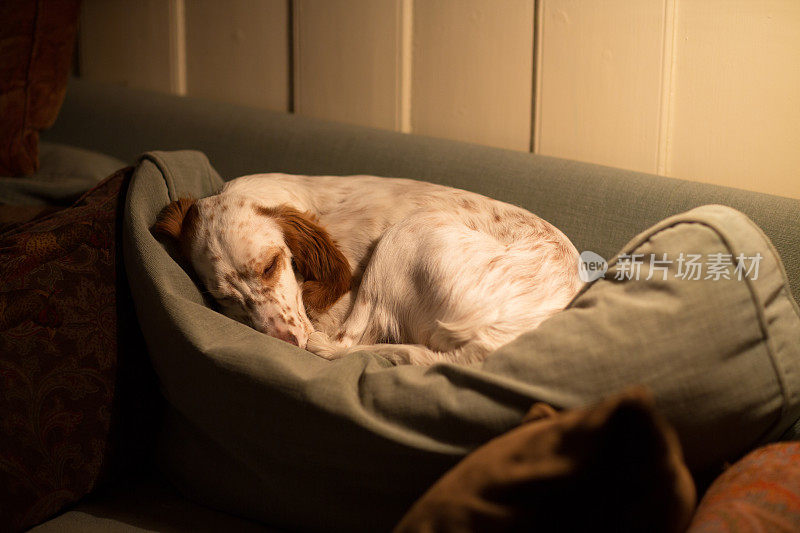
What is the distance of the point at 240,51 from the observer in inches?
114

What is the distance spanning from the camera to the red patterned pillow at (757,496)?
957 millimetres

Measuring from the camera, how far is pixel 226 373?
131 cm

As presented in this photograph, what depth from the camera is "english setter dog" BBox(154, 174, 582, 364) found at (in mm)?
1465

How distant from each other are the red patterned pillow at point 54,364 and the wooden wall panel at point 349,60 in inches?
51.9

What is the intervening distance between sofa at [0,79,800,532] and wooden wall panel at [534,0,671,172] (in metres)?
0.27

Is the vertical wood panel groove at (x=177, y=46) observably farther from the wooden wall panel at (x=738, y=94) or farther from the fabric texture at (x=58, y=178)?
the wooden wall panel at (x=738, y=94)

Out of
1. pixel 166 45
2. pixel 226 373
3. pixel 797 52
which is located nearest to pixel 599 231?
pixel 797 52

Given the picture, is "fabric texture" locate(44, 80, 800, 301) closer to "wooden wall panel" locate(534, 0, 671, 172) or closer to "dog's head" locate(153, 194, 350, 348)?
"wooden wall panel" locate(534, 0, 671, 172)

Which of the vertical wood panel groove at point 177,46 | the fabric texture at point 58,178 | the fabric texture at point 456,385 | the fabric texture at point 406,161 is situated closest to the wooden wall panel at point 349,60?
the fabric texture at point 406,161

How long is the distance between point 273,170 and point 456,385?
4.54 feet

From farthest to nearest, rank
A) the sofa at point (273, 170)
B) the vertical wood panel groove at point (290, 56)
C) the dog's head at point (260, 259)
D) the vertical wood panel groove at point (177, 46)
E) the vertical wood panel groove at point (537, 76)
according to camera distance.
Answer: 1. the vertical wood panel groove at point (177, 46)
2. the vertical wood panel groove at point (290, 56)
3. the vertical wood panel groove at point (537, 76)
4. the dog's head at point (260, 259)
5. the sofa at point (273, 170)

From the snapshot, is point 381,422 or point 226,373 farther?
point 226,373

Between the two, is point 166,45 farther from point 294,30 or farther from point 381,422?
point 381,422

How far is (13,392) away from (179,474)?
1.26ft
